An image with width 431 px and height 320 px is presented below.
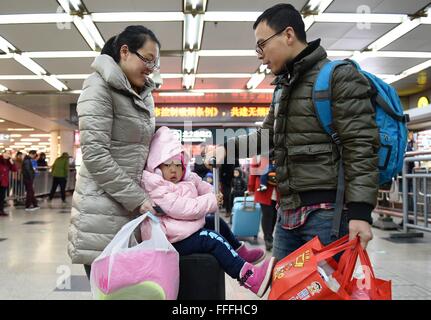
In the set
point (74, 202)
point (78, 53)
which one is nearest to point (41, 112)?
point (78, 53)

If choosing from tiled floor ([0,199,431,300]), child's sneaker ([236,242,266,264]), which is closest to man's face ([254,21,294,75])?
child's sneaker ([236,242,266,264])

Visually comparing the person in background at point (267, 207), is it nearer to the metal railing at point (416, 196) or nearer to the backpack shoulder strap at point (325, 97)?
the metal railing at point (416, 196)

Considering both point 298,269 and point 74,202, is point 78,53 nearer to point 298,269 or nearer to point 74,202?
point 74,202

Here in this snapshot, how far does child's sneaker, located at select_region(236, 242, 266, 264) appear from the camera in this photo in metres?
1.84

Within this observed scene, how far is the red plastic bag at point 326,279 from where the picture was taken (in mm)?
1059

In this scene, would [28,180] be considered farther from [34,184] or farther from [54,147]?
[54,147]

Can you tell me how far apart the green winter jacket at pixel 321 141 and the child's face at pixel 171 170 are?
1.39 ft

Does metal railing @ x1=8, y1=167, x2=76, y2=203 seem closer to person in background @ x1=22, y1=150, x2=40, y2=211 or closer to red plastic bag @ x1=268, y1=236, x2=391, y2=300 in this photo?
person in background @ x1=22, y1=150, x2=40, y2=211

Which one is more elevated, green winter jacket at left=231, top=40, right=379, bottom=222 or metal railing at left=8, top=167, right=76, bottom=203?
green winter jacket at left=231, top=40, right=379, bottom=222

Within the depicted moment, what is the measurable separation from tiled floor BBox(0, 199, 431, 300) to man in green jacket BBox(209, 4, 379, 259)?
1602 mm

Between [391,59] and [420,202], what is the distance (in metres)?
4.36

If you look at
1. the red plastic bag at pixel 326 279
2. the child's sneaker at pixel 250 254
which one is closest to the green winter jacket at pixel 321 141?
the red plastic bag at pixel 326 279

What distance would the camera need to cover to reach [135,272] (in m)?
1.19

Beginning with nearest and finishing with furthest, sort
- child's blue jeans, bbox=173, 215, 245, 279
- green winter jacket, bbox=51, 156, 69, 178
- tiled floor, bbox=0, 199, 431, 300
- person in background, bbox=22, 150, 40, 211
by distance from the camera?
child's blue jeans, bbox=173, 215, 245, 279 < tiled floor, bbox=0, 199, 431, 300 < person in background, bbox=22, 150, 40, 211 < green winter jacket, bbox=51, 156, 69, 178
